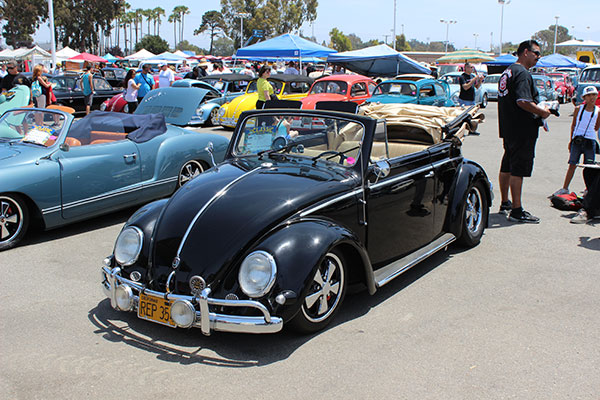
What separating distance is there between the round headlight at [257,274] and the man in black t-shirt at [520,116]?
13.7 ft

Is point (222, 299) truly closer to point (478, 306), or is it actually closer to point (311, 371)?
point (311, 371)

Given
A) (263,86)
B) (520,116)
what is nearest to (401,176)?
(520,116)

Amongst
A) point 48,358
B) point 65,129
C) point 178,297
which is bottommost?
point 48,358

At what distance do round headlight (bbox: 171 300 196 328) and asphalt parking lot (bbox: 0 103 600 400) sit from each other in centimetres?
25

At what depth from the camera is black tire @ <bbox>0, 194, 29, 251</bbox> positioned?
5625mm

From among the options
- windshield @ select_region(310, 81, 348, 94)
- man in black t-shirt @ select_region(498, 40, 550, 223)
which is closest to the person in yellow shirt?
windshield @ select_region(310, 81, 348, 94)

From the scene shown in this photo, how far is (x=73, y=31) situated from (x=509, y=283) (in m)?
83.2

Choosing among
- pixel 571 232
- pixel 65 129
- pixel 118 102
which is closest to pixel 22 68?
pixel 118 102

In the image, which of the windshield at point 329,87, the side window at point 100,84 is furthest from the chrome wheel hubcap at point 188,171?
the side window at point 100,84

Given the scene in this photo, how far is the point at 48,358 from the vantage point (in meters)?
3.49

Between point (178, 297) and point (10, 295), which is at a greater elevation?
point (178, 297)

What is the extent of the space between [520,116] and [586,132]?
71.9 inches

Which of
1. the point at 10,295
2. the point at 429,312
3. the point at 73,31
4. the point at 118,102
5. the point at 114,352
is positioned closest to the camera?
the point at 114,352

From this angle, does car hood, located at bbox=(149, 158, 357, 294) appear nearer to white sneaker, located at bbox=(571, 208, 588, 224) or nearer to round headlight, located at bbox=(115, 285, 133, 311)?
round headlight, located at bbox=(115, 285, 133, 311)
